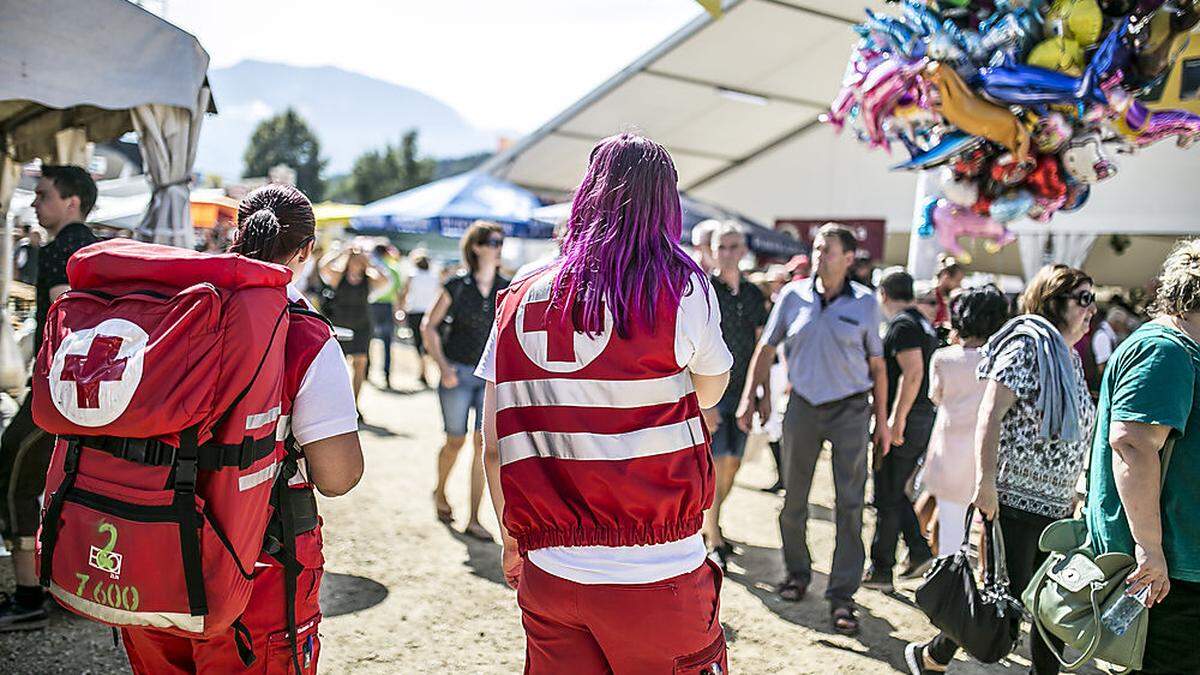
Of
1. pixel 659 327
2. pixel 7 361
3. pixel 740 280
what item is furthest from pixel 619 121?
pixel 659 327

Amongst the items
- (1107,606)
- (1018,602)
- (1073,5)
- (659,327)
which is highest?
(1073,5)

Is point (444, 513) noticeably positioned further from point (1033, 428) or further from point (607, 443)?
point (607, 443)

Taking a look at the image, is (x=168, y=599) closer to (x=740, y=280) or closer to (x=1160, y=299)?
(x=1160, y=299)

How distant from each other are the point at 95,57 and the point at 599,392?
3725mm

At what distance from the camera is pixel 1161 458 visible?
280 cm

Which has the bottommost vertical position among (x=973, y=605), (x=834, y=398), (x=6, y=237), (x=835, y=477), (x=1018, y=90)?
(x=973, y=605)

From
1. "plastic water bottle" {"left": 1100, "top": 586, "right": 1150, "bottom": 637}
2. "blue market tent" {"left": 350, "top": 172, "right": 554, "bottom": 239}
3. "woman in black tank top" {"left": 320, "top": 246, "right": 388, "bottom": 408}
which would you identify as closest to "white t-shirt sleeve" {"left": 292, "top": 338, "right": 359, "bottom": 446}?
"plastic water bottle" {"left": 1100, "top": 586, "right": 1150, "bottom": 637}

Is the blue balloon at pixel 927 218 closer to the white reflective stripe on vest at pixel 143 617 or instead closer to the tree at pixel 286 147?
the white reflective stripe on vest at pixel 143 617

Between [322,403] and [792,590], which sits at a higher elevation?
[322,403]

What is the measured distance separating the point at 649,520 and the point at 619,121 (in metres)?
13.2

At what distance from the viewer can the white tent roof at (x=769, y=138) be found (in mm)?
11664

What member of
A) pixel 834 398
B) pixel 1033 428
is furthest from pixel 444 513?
pixel 1033 428

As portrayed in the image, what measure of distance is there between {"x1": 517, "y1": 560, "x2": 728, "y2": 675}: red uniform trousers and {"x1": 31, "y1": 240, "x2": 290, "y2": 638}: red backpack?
687 millimetres

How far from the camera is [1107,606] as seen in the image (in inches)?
114
